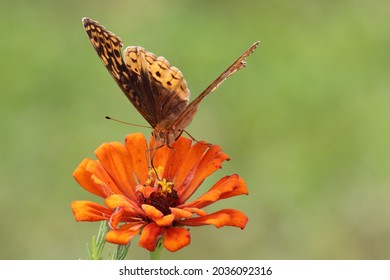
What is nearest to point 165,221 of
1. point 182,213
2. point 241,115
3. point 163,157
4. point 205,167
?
point 182,213

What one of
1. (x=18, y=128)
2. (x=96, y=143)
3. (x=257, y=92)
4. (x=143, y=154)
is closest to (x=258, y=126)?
(x=257, y=92)

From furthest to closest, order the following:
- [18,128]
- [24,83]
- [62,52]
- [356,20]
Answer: [356,20], [62,52], [24,83], [18,128]

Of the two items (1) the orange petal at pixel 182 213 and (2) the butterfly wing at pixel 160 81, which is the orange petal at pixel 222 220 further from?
(2) the butterfly wing at pixel 160 81

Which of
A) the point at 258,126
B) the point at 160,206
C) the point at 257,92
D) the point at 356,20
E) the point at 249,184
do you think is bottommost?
the point at 160,206

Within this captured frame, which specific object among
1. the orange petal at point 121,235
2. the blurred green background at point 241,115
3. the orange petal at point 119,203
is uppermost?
the blurred green background at point 241,115

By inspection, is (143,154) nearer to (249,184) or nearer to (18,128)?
(249,184)

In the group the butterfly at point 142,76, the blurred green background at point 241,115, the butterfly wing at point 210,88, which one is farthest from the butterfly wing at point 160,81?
the blurred green background at point 241,115
